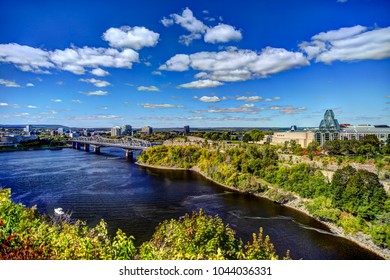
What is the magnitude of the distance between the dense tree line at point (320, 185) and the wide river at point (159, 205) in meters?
0.36

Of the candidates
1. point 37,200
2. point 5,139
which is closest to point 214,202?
point 37,200

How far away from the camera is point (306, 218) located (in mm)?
6648

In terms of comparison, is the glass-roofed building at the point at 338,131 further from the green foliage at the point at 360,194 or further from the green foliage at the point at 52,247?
the green foliage at the point at 52,247

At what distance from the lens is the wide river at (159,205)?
5380 millimetres

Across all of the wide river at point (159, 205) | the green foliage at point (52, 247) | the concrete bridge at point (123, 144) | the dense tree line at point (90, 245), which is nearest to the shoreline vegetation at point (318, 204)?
the wide river at point (159, 205)

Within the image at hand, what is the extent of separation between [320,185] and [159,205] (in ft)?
13.5

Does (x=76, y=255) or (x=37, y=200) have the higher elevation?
(x=76, y=255)

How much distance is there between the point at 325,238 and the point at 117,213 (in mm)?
4442

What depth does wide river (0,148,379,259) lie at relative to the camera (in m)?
5.38

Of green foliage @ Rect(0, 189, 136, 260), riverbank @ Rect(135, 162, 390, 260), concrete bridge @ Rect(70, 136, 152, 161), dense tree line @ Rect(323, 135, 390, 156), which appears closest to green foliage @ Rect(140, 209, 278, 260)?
green foliage @ Rect(0, 189, 136, 260)

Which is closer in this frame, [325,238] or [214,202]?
[325,238]

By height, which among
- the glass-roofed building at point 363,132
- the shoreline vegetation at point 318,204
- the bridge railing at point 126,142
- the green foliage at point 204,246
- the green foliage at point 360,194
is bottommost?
the shoreline vegetation at point 318,204

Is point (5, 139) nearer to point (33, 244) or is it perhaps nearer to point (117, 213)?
point (117, 213)

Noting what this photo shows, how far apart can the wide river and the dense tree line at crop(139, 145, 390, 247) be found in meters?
0.36
